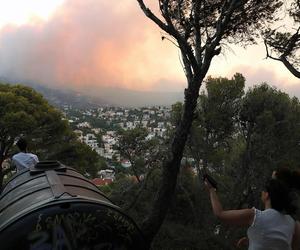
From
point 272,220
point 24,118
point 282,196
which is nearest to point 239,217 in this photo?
point 272,220

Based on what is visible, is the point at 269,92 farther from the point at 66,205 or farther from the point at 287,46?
the point at 66,205

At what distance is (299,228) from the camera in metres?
3.87

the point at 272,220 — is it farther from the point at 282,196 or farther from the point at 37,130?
the point at 37,130

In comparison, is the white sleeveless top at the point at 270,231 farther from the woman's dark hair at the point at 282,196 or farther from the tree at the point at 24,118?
the tree at the point at 24,118

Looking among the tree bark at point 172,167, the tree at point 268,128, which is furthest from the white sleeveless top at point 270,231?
the tree at point 268,128

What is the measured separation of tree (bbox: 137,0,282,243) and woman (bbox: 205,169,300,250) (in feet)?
16.7

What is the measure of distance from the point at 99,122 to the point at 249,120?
49.7m

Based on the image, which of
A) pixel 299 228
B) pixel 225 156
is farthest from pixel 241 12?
pixel 225 156

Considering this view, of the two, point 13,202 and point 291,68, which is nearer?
point 13,202

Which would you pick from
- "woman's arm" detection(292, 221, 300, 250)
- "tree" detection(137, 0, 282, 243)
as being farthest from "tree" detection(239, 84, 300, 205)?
"woman's arm" detection(292, 221, 300, 250)

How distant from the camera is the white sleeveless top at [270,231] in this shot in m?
3.66

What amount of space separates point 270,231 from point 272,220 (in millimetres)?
83

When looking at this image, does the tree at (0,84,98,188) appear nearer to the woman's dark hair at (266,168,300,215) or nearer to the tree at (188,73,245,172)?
the tree at (188,73,245,172)

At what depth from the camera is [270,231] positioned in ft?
12.0
